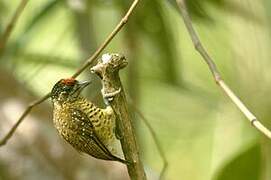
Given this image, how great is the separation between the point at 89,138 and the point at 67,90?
0.41 ft

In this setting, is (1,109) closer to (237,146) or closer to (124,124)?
(237,146)

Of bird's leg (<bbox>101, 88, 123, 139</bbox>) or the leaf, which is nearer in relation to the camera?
bird's leg (<bbox>101, 88, 123, 139</bbox>)

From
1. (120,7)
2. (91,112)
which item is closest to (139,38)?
(120,7)

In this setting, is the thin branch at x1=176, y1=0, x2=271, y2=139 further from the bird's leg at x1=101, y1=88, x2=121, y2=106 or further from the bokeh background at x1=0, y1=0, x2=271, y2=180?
the bokeh background at x1=0, y1=0, x2=271, y2=180

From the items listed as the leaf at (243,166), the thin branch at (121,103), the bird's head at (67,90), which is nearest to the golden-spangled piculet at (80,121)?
the bird's head at (67,90)

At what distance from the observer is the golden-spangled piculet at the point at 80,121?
194 centimetres

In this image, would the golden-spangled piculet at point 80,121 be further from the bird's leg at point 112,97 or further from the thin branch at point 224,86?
the thin branch at point 224,86

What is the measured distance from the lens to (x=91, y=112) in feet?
6.52

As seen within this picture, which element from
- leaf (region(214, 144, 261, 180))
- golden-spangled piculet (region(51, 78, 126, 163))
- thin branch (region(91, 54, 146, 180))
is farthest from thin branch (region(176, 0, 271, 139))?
leaf (region(214, 144, 261, 180))

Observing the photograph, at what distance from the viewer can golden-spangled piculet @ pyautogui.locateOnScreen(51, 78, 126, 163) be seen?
1.94 m

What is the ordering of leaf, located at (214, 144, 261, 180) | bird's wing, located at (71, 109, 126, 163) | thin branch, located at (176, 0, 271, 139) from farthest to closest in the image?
leaf, located at (214, 144, 261, 180) → bird's wing, located at (71, 109, 126, 163) → thin branch, located at (176, 0, 271, 139)

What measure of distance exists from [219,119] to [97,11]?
25.6 inches

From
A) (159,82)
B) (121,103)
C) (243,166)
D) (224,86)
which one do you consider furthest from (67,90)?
(159,82)

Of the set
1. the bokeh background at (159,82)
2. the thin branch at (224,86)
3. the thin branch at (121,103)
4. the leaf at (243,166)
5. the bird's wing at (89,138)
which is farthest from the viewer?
the bokeh background at (159,82)
